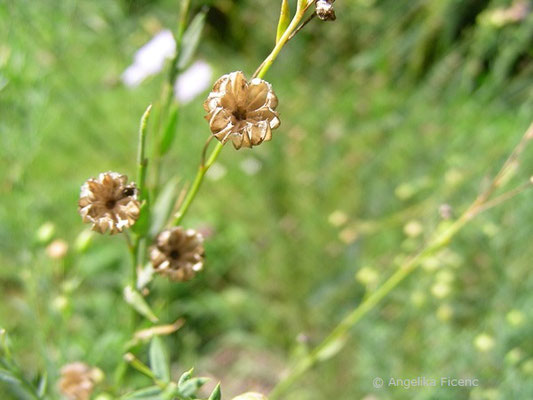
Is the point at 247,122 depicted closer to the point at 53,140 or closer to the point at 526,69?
the point at 526,69

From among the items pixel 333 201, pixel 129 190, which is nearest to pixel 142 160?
pixel 129 190

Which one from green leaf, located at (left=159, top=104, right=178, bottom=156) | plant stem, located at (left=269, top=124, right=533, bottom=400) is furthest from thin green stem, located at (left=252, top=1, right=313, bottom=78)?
plant stem, located at (left=269, top=124, right=533, bottom=400)

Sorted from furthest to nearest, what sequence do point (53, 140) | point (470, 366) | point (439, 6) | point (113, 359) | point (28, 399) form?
point (53, 140) → point (439, 6) → point (113, 359) → point (470, 366) → point (28, 399)

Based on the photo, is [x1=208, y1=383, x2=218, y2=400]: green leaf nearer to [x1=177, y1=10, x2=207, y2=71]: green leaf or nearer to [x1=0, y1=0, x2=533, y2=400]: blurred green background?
[x1=177, y1=10, x2=207, y2=71]: green leaf

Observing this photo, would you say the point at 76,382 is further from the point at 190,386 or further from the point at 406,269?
the point at 406,269

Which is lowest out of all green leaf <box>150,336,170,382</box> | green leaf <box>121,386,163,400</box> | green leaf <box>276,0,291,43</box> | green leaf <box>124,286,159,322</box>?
green leaf <box>121,386,163,400</box>

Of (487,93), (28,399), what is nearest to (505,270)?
(487,93)
